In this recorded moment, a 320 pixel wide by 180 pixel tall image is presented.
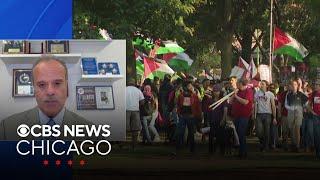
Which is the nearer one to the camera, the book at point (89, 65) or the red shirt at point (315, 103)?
the book at point (89, 65)

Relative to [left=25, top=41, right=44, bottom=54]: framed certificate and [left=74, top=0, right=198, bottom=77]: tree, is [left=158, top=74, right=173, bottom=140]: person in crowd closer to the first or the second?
[left=74, top=0, right=198, bottom=77]: tree

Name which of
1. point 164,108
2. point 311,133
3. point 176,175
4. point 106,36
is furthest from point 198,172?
point 106,36

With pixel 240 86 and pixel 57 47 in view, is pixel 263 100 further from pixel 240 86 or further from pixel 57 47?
pixel 57 47

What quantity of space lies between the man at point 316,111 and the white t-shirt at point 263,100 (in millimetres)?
379

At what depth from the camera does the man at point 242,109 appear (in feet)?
16.5

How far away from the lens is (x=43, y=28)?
190 inches

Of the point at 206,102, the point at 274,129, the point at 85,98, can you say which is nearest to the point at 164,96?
the point at 206,102

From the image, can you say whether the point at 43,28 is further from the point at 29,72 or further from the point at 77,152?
the point at 77,152

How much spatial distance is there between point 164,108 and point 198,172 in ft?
1.97

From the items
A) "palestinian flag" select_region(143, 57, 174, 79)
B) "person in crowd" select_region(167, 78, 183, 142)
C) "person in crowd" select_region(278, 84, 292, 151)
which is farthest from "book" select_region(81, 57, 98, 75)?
"person in crowd" select_region(278, 84, 292, 151)

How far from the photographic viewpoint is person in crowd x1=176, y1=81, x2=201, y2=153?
4980mm

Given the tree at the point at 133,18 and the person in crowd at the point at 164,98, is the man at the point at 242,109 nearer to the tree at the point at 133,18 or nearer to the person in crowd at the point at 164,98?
the person in crowd at the point at 164,98

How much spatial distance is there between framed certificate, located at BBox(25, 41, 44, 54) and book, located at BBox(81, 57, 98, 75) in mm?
343

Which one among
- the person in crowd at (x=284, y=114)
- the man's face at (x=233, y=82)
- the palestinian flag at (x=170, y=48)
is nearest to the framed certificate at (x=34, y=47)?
the palestinian flag at (x=170, y=48)
